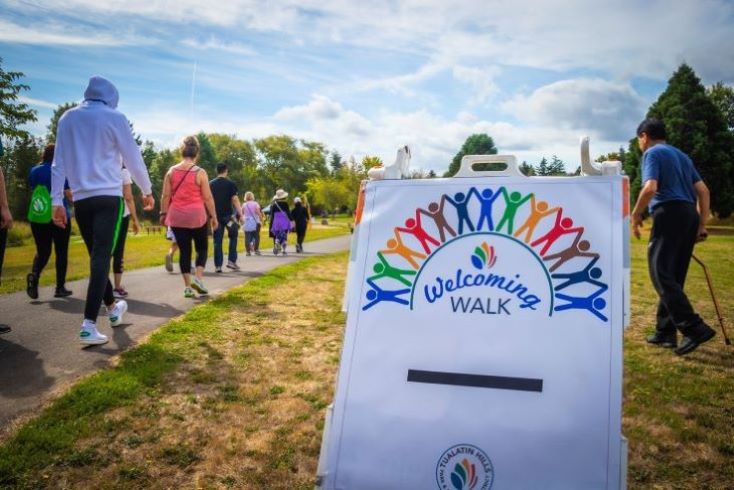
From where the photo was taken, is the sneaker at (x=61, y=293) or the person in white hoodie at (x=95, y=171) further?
the sneaker at (x=61, y=293)

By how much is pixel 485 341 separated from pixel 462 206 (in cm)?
63

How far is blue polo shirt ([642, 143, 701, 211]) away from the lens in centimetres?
458

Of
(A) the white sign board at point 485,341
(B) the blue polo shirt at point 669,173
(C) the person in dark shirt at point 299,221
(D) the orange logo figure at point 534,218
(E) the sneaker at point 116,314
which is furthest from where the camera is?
(C) the person in dark shirt at point 299,221

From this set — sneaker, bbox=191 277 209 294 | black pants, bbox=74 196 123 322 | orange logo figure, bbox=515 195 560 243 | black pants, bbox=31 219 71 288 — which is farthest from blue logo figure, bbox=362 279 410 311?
black pants, bbox=31 219 71 288

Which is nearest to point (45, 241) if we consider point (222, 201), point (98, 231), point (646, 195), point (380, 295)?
point (98, 231)

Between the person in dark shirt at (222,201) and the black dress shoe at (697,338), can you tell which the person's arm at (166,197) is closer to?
the person in dark shirt at (222,201)

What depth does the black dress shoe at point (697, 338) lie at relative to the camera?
4.45 metres

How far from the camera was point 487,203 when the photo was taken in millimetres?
2264

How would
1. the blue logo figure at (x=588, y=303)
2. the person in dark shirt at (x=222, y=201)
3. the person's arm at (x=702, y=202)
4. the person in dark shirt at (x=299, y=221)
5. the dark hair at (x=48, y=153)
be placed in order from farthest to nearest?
1. the person in dark shirt at (x=299, y=221)
2. the person in dark shirt at (x=222, y=201)
3. the dark hair at (x=48, y=153)
4. the person's arm at (x=702, y=202)
5. the blue logo figure at (x=588, y=303)

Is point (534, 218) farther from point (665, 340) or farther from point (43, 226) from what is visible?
point (43, 226)

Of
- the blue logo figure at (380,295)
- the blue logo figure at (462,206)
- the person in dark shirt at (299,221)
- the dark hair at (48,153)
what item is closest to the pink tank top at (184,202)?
the dark hair at (48,153)

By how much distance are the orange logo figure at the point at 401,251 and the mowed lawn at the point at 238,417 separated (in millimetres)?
1257

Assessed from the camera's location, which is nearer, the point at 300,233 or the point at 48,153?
the point at 48,153

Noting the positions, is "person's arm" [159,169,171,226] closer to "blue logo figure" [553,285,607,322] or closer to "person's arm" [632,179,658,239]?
"person's arm" [632,179,658,239]
